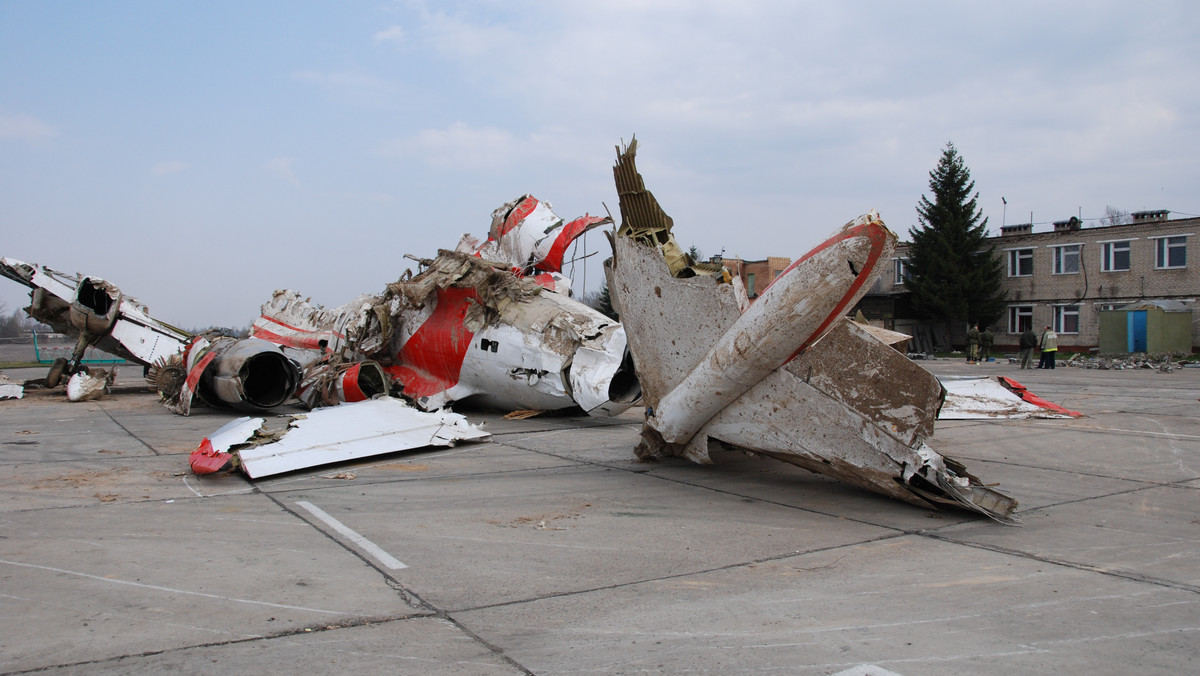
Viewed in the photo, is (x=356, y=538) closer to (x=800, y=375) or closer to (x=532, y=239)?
(x=800, y=375)

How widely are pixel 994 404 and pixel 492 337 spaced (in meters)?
7.69

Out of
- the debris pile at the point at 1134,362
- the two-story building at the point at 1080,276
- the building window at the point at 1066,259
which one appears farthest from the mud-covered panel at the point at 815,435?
the building window at the point at 1066,259

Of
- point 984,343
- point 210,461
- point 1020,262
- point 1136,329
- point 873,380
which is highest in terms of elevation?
point 1020,262

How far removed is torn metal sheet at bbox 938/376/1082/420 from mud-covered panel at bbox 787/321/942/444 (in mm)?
5931

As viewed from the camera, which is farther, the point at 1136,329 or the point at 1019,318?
the point at 1019,318

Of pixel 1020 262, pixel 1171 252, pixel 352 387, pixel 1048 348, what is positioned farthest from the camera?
pixel 1020 262

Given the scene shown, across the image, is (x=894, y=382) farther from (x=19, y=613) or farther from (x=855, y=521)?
(x=19, y=613)

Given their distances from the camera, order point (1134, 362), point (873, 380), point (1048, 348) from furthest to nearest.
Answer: point (1134, 362), point (1048, 348), point (873, 380)

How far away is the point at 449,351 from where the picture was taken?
12.9 m

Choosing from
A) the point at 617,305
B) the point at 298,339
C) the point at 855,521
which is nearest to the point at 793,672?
the point at 855,521

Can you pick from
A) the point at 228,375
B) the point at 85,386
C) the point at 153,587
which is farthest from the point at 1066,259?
the point at 153,587

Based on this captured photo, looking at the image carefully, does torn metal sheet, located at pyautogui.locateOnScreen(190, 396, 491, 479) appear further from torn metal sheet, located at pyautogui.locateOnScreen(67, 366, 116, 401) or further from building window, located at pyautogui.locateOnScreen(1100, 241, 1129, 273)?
building window, located at pyautogui.locateOnScreen(1100, 241, 1129, 273)

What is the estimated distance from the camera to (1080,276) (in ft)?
126

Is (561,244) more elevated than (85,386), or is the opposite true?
(561,244)
